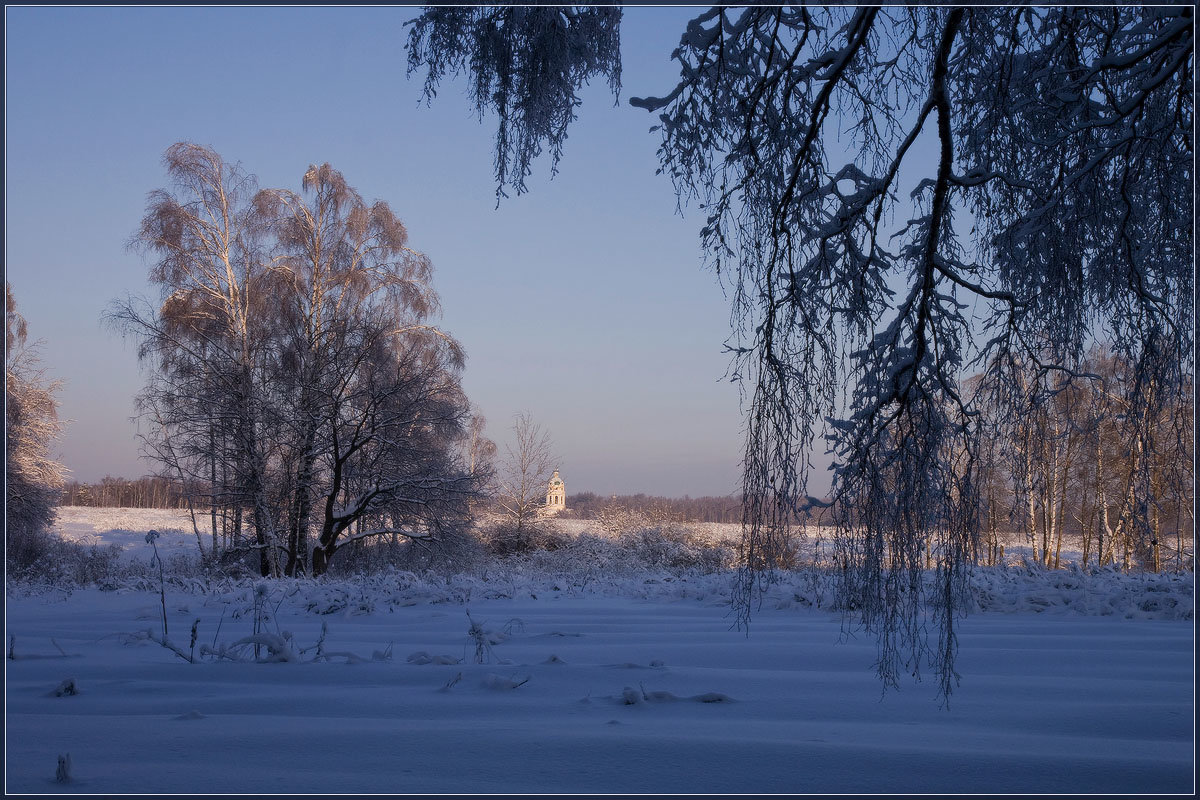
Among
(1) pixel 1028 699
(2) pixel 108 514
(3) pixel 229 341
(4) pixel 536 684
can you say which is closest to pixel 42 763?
(4) pixel 536 684

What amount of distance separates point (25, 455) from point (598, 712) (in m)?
16.0

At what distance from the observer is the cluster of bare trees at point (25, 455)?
12.0 meters

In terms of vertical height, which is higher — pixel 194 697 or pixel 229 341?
pixel 229 341

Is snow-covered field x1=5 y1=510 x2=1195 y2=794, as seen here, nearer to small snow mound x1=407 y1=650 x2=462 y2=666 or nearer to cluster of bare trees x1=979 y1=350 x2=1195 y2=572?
small snow mound x1=407 y1=650 x2=462 y2=666

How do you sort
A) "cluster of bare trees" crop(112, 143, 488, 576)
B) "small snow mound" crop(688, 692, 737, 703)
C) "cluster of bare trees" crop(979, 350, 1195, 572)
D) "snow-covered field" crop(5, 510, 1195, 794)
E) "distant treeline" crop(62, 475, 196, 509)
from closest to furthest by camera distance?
"snow-covered field" crop(5, 510, 1195, 794)
"cluster of bare trees" crop(979, 350, 1195, 572)
"small snow mound" crop(688, 692, 737, 703)
"cluster of bare trees" crop(112, 143, 488, 576)
"distant treeline" crop(62, 475, 196, 509)

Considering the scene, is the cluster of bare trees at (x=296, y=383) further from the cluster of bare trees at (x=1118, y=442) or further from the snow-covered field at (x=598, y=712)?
the cluster of bare trees at (x=1118, y=442)

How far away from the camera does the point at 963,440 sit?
211 centimetres

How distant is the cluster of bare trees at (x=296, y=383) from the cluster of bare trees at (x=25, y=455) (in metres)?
2.17

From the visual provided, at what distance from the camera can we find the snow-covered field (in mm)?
1806

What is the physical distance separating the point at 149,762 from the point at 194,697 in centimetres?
78

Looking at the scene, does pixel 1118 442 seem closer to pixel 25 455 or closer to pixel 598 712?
pixel 598 712

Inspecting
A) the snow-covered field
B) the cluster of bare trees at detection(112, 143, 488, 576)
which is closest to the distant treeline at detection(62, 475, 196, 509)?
the cluster of bare trees at detection(112, 143, 488, 576)

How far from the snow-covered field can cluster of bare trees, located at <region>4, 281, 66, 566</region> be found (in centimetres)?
913

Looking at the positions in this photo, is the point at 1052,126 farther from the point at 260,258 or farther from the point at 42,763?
the point at 260,258
